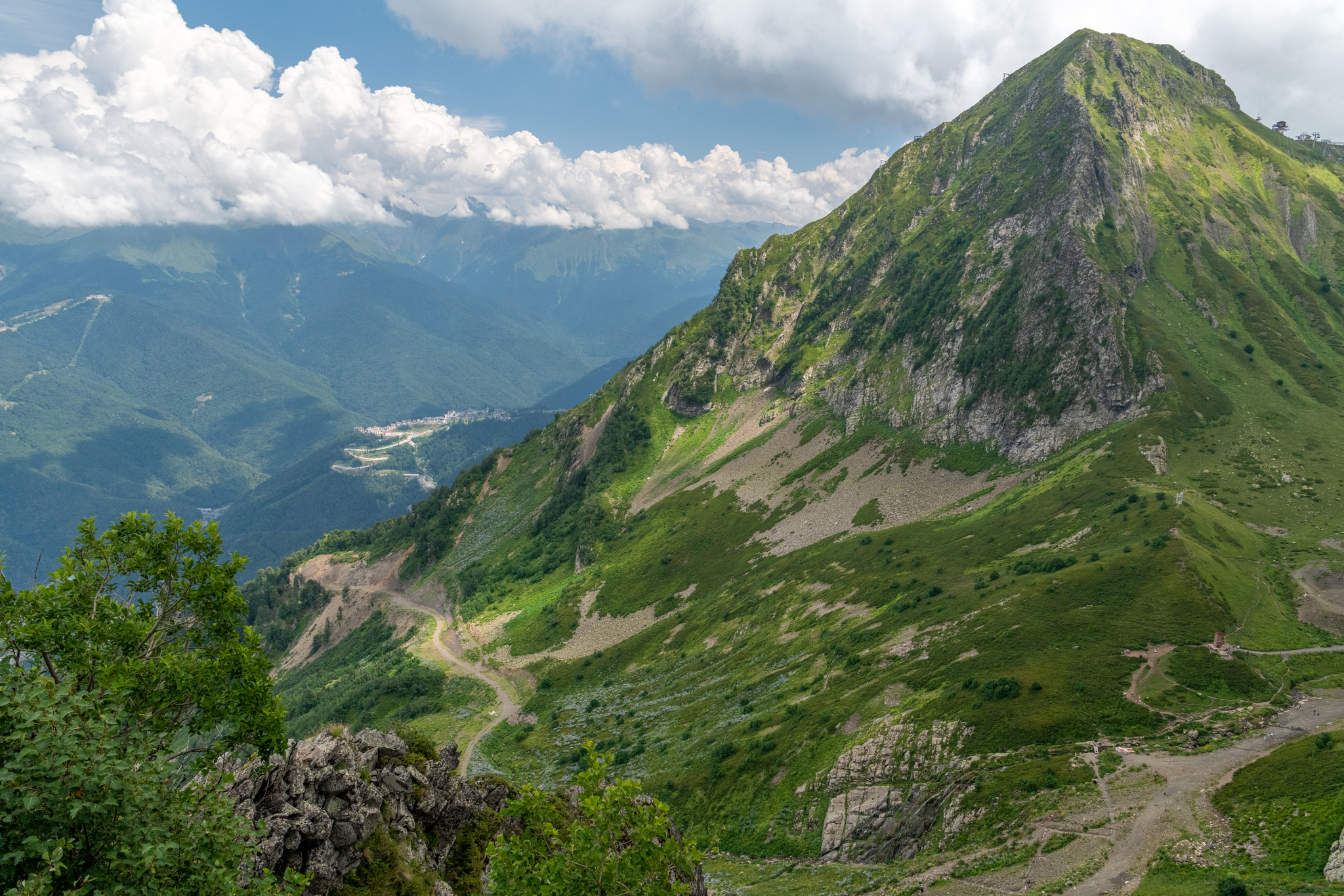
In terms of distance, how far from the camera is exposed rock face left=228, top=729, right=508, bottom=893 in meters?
26.3

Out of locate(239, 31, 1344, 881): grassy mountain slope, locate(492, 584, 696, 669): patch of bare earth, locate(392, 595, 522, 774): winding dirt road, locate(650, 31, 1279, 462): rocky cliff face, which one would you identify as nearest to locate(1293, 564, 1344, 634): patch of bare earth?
locate(239, 31, 1344, 881): grassy mountain slope

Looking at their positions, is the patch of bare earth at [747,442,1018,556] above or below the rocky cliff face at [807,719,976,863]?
above

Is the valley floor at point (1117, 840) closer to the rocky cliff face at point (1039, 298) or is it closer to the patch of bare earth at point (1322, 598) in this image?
the patch of bare earth at point (1322, 598)

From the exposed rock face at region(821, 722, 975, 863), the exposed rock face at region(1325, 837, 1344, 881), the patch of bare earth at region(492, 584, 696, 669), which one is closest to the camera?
the exposed rock face at region(1325, 837, 1344, 881)

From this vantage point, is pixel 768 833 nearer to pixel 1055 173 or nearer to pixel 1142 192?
pixel 1055 173

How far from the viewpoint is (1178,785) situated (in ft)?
136

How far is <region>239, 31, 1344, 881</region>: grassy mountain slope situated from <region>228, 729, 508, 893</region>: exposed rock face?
33.3m

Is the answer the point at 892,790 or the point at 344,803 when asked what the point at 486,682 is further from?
the point at 344,803

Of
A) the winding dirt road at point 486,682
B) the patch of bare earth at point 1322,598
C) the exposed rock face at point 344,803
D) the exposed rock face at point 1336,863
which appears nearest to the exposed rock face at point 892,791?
the exposed rock face at point 1336,863

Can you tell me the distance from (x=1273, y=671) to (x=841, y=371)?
149m

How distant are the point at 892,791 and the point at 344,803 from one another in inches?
1682

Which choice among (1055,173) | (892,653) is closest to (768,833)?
(892,653)

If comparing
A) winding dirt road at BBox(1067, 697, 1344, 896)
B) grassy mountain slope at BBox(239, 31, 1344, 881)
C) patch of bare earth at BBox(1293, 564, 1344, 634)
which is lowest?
patch of bare earth at BBox(1293, 564, 1344, 634)

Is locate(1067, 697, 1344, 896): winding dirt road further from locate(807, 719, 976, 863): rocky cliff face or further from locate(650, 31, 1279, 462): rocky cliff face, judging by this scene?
locate(650, 31, 1279, 462): rocky cliff face
